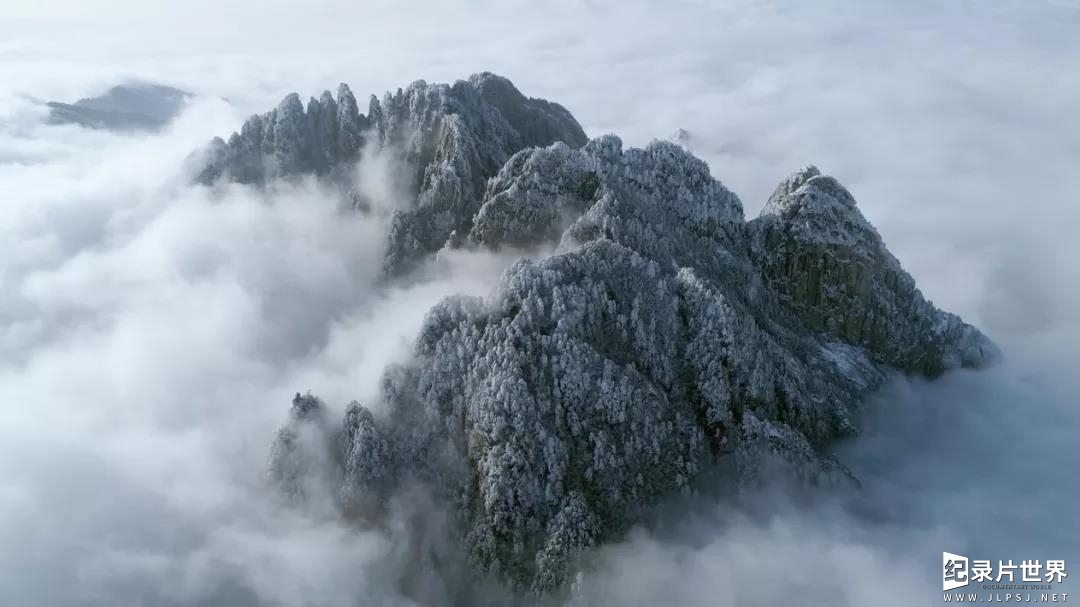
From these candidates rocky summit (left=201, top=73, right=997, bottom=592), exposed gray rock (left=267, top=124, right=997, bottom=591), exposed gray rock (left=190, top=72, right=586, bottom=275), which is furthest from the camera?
exposed gray rock (left=190, top=72, right=586, bottom=275)

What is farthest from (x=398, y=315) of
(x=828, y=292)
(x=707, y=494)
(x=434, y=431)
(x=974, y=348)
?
(x=974, y=348)

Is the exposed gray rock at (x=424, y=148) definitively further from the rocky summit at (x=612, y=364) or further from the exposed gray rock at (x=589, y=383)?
the exposed gray rock at (x=589, y=383)

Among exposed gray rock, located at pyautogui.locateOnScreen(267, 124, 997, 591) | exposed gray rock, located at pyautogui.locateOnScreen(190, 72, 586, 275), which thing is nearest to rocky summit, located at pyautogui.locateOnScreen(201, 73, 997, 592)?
exposed gray rock, located at pyautogui.locateOnScreen(267, 124, 997, 591)

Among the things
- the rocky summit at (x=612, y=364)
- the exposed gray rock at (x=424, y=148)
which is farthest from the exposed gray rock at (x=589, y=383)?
the exposed gray rock at (x=424, y=148)

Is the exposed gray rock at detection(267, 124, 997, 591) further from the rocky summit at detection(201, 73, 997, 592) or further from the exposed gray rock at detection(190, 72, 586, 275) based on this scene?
the exposed gray rock at detection(190, 72, 586, 275)

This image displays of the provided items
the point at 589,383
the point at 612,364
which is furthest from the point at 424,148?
the point at 589,383

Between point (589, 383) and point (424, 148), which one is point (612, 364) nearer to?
point (589, 383)

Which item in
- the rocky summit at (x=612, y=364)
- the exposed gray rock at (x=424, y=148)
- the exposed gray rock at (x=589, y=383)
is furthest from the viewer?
the exposed gray rock at (x=424, y=148)

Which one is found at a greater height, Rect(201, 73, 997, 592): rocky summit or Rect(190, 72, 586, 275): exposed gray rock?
Rect(190, 72, 586, 275): exposed gray rock
